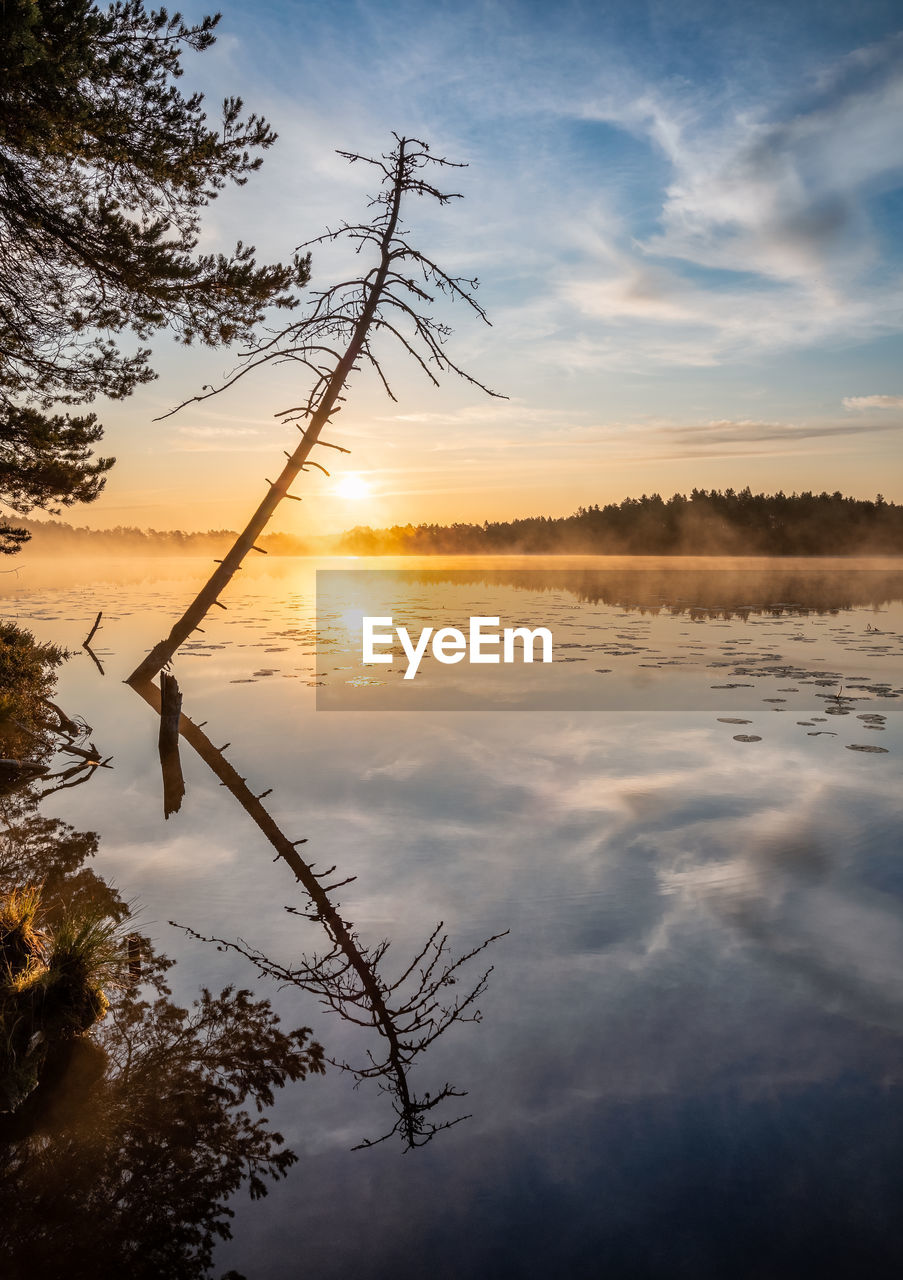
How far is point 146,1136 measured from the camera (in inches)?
154

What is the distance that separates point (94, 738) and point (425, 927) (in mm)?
8572

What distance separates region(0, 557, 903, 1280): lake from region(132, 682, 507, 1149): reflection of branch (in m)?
0.02

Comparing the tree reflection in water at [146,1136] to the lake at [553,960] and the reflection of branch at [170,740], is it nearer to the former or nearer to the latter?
the lake at [553,960]

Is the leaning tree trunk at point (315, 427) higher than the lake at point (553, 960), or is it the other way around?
the leaning tree trunk at point (315, 427)

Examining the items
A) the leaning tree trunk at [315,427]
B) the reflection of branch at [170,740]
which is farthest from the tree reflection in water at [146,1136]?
the leaning tree trunk at [315,427]

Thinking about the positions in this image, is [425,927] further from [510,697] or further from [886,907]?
[510,697]

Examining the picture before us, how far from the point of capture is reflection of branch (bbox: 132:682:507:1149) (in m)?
4.28

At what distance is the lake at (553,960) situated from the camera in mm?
3480

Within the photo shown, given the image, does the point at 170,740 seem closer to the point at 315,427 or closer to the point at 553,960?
the point at 315,427

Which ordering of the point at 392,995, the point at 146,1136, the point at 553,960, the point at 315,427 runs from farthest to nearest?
the point at 315,427 < the point at 553,960 < the point at 392,995 < the point at 146,1136

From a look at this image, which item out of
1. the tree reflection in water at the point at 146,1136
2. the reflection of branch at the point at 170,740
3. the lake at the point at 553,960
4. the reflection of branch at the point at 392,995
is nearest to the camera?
the tree reflection in water at the point at 146,1136

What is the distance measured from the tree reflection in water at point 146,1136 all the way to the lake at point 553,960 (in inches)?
3.8

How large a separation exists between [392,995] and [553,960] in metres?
1.12

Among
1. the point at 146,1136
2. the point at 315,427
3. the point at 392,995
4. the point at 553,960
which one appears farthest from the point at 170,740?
the point at 146,1136
